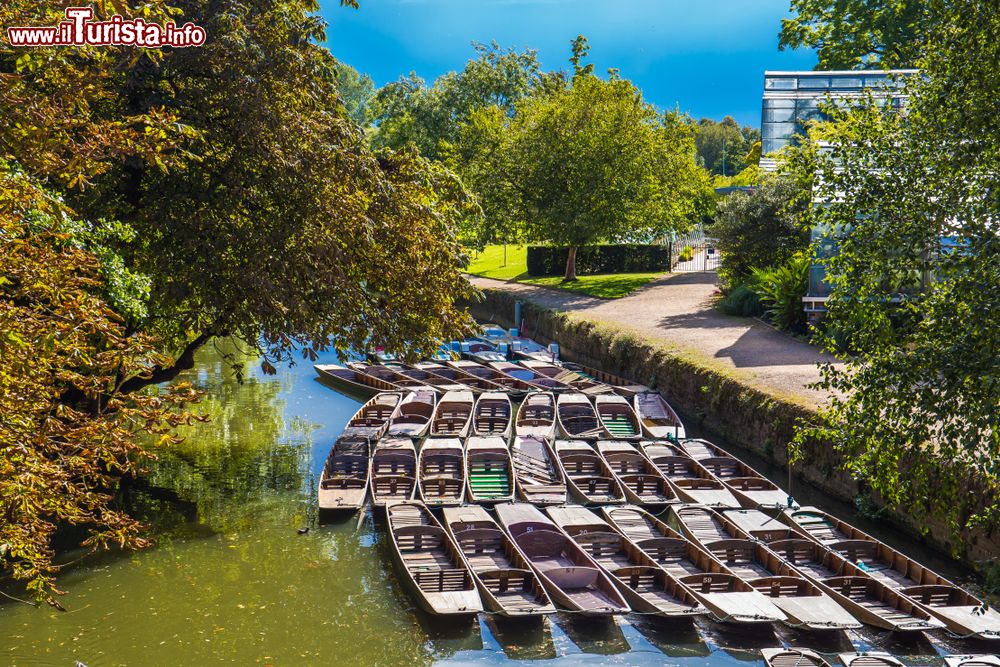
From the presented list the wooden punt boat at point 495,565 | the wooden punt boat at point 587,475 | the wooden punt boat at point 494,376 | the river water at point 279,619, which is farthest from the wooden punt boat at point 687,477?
the wooden punt boat at point 494,376

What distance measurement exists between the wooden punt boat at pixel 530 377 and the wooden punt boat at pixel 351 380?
13.5ft

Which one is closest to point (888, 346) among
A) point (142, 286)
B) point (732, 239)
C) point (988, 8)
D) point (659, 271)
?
point (988, 8)

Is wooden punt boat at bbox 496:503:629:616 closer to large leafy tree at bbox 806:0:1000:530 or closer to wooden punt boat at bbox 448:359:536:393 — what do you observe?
A: large leafy tree at bbox 806:0:1000:530

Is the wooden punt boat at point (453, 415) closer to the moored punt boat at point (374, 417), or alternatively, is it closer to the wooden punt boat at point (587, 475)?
the moored punt boat at point (374, 417)

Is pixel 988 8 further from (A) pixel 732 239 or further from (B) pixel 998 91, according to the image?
(A) pixel 732 239

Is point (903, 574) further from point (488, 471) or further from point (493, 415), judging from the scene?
point (493, 415)

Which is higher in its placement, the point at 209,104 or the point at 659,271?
the point at 209,104

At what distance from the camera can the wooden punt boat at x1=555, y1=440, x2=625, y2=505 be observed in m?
18.8

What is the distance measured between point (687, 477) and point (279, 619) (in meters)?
9.94

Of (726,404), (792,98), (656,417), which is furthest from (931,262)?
(792,98)

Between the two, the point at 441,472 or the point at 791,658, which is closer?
the point at 791,658

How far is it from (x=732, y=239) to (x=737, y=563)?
22.3 meters

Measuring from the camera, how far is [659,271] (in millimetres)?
49906

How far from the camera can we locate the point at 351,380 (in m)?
31.7
